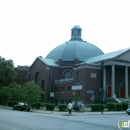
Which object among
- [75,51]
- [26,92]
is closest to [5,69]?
[26,92]

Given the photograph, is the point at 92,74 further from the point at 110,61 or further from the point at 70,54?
the point at 70,54

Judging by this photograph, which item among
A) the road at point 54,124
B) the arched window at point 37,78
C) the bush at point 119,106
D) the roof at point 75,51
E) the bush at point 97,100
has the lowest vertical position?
the road at point 54,124

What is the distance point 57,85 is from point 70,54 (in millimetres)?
9353

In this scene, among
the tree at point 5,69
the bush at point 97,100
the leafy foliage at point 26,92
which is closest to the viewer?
the leafy foliage at point 26,92

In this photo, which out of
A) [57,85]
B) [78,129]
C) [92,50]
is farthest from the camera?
[92,50]

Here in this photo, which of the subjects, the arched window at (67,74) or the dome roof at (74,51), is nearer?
the arched window at (67,74)

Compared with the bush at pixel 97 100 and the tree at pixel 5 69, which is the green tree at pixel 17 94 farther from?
the bush at pixel 97 100

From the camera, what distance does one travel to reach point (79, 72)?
5656cm

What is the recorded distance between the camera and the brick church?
178 feet

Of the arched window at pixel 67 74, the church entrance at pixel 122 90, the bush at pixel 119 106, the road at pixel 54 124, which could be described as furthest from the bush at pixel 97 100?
the road at pixel 54 124

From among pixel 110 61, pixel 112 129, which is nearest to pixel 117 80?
pixel 110 61

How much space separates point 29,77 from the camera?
244ft

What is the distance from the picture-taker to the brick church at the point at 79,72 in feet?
178

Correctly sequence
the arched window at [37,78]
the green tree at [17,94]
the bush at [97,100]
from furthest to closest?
the arched window at [37,78], the green tree at [17,94], the bush at [97,100]
